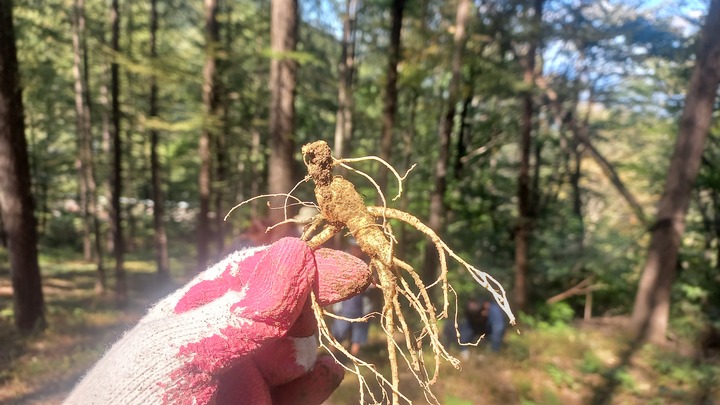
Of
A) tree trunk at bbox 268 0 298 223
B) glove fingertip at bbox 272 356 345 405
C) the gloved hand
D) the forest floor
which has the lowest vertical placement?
the forest floor

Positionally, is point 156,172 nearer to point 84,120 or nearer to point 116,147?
point 116,147

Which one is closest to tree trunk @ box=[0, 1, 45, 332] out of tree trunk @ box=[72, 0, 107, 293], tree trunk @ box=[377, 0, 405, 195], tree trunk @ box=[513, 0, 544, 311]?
tree trunk @ box=[72, 0, 107, 293]

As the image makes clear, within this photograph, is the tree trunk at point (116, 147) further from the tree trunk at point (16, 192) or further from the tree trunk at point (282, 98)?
the tree trunk at point (282, 98)

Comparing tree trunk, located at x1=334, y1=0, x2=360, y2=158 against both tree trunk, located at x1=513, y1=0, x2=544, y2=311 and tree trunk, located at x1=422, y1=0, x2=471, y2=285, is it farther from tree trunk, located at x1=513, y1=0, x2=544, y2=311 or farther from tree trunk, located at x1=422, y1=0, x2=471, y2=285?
tree trunk, located at x1=513, y1=0, x2=544, y2=311

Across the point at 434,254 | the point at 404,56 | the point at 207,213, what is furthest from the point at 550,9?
the point at 207,213

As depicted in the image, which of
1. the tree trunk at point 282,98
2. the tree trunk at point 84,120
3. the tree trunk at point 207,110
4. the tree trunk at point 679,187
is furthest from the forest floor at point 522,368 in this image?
the tree trunk at point 84,120

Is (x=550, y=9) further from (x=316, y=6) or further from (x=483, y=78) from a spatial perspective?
(x=316, y=6)

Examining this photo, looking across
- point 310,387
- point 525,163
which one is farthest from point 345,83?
point 310,387
